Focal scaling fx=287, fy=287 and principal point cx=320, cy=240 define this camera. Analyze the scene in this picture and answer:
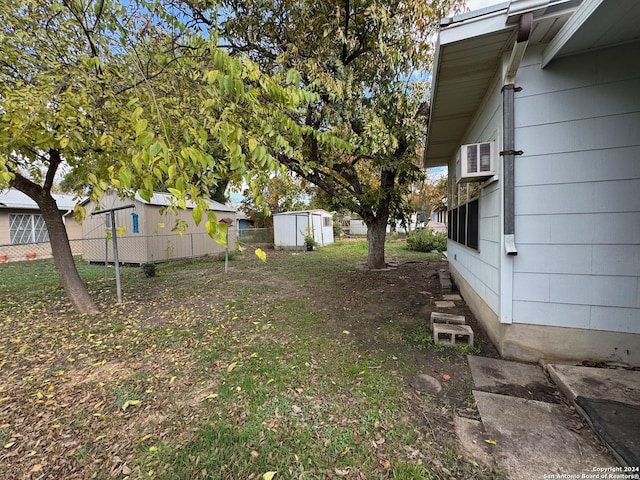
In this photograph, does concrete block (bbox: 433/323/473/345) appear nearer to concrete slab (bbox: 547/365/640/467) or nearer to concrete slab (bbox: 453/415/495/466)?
concrete slab (bbox: 547/365/640/467)

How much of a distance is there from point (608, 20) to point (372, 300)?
14.0 feet

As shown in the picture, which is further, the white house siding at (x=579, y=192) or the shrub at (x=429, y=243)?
the shrub at (x=429, y=243)

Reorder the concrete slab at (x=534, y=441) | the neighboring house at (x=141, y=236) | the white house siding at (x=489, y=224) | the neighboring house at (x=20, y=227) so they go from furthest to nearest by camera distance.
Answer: the neighboring house at (x=20, y=227) → the neighboring house at (x=141, y=236) → the white house siding at (x=489, y=224) → the concrete slab at (x=534, y=441)

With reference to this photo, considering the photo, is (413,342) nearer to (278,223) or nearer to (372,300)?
(372,300)

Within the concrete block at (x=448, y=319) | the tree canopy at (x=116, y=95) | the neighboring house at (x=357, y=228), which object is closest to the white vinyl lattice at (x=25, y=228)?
the tree canopy at (x=116, y=95)

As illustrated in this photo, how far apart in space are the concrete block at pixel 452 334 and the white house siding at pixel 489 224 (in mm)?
382

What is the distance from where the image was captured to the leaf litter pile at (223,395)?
175 centimetres

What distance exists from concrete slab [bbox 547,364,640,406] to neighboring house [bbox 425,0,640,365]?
0.19 meters

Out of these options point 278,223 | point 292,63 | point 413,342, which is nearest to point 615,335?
point 413,342

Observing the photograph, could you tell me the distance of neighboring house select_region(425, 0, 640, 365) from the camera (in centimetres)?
233

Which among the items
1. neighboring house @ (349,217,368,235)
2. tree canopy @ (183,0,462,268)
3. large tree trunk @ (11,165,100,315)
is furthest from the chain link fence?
neighboring house @ (349,217,368,235)

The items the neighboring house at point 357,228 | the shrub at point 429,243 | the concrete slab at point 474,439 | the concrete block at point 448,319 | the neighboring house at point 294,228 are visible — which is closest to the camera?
the concrete slab at point 474,439

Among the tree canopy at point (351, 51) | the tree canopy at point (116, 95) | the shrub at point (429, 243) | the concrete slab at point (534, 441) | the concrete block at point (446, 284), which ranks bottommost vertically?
the concrete slab at point (534, 441)

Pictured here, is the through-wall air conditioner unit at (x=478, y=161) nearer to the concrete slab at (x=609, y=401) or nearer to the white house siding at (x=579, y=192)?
the white house siding at (x=579, y=192)
